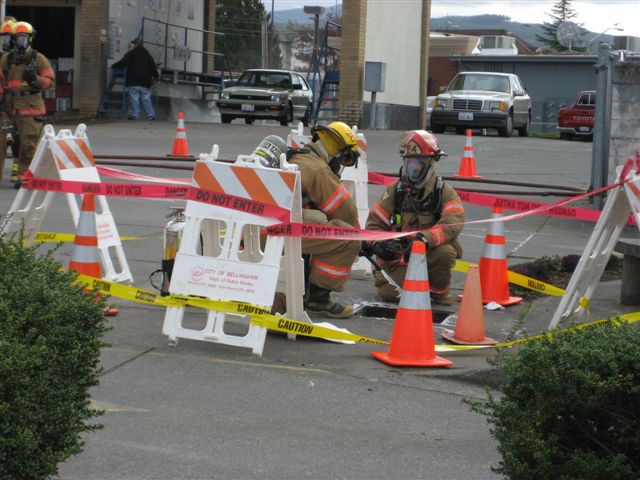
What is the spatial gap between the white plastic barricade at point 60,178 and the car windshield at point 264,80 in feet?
78.7

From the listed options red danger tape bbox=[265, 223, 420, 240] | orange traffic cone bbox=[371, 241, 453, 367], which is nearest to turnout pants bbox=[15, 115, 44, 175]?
red danger tape bbox=[265, 223, 420, 240]

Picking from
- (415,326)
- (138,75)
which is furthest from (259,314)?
(138,75)

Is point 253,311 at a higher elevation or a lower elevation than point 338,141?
lower

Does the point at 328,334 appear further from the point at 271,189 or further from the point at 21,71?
the point at 21,71

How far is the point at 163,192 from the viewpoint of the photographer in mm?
7656

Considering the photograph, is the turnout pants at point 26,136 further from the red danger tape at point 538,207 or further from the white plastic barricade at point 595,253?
the white plastic barricade at point 595,253

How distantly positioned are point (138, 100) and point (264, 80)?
447 cm

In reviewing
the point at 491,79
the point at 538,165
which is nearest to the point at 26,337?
the point at 538,165

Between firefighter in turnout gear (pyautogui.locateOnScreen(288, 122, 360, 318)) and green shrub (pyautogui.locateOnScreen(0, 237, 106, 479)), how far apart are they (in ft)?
11.7

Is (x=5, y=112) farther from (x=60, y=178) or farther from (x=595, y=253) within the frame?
(x=595, y=253)

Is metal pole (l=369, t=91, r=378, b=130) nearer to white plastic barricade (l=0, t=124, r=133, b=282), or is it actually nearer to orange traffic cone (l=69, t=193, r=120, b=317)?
white plastic barricade (l=0, t=124, r=133, b=282)

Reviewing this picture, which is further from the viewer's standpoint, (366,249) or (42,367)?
(366,249)

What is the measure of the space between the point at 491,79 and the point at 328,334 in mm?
27008

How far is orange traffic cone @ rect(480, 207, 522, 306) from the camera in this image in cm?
908
